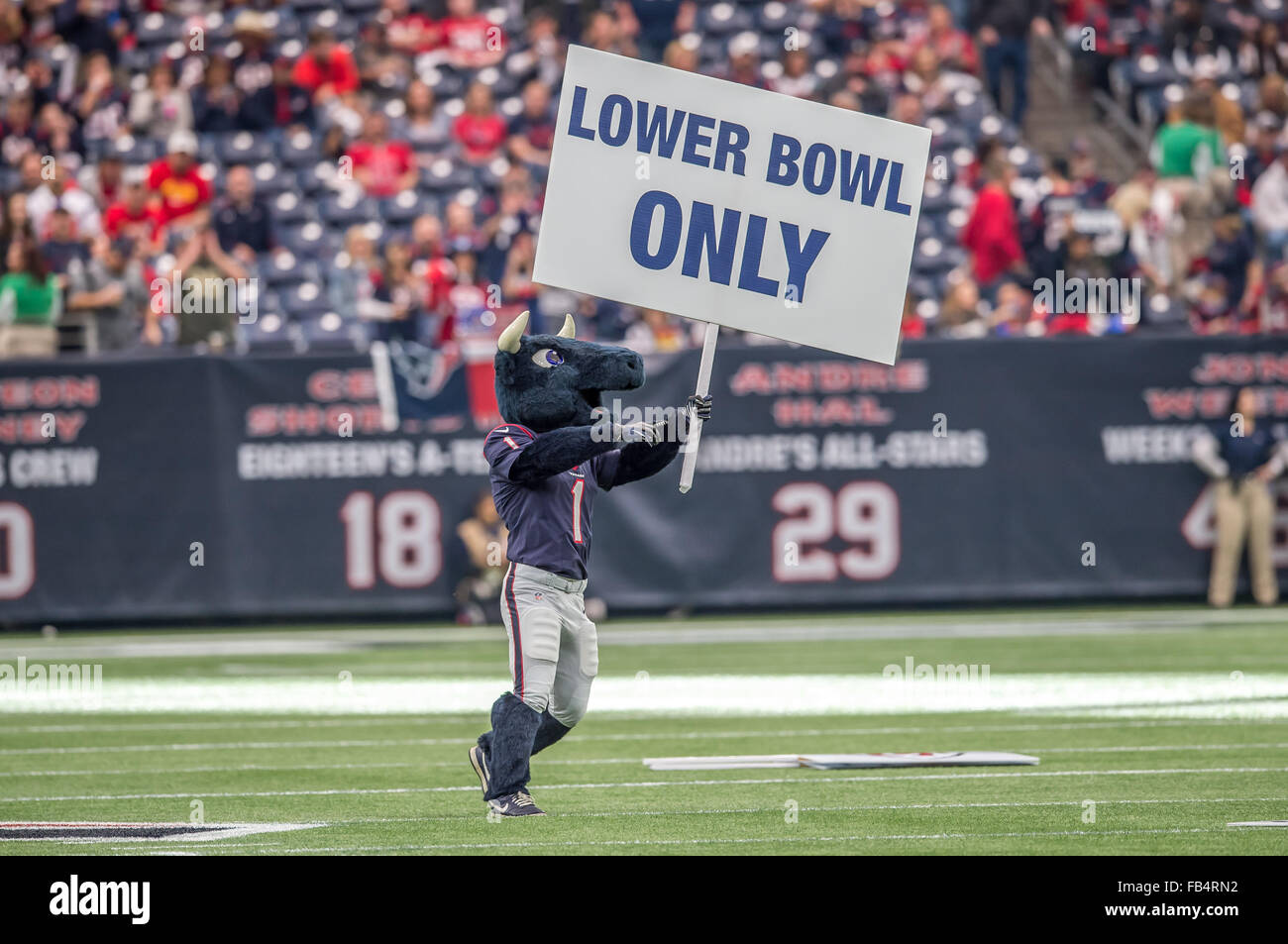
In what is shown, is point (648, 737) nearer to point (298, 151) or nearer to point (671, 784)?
point (671, 784)

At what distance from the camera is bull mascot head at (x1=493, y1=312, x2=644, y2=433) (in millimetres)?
7648

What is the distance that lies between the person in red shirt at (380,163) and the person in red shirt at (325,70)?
4.03 ft

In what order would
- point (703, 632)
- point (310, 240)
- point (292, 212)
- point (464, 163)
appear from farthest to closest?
point (464, 163), point (292, 212), point (310, 240), point (703, 632)

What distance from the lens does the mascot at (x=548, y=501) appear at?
24.4ft

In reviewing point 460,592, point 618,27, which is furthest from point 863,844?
point 618,27

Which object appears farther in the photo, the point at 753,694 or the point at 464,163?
the point at 464,163

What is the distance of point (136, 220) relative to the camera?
1847 cm

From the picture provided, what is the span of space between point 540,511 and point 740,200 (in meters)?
1.38

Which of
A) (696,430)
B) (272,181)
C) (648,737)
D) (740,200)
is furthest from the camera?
(272,181)

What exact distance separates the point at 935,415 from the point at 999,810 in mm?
9708

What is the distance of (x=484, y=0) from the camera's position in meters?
22.5

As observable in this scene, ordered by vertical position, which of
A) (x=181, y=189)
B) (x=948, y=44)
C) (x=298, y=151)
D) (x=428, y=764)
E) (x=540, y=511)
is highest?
(x=948, y=44)

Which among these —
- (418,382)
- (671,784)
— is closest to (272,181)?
(418,382)

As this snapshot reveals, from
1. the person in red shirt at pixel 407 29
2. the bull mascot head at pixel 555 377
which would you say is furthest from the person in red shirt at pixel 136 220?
the bull mascot head at pixel 555 377
